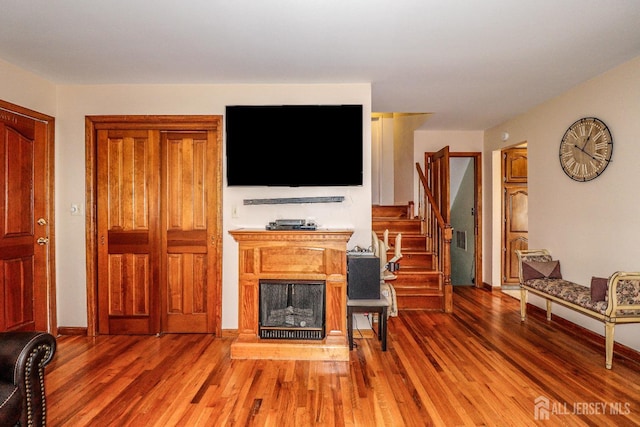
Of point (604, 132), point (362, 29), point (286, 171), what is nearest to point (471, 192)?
point (604, 132)

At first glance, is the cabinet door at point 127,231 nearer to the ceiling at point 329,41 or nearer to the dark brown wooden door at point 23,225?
the dark brown wooden door at point 23,225

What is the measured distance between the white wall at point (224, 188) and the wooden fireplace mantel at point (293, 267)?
0.39 m

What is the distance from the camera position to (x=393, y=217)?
6.11m

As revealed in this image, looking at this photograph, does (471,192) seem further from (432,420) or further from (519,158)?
(432,420)

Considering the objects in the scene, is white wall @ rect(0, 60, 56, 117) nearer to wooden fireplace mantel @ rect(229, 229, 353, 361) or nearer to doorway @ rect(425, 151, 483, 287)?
wooden fireplace mantel @ rect(229, 229, 353, 361)

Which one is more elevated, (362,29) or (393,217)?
(362,29)

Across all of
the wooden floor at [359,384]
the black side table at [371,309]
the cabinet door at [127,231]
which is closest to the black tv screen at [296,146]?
the cabinet door at [127,231]

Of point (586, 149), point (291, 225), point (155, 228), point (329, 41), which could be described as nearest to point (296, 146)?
point (291, 225)

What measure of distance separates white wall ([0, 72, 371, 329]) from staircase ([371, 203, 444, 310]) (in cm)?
143

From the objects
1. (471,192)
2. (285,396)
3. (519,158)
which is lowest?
(285,396)

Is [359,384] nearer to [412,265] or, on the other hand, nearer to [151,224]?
[151,224]

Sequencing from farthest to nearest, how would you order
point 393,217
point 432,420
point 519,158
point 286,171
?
point 393,217
point 519,158
point 286,171
point 432,420

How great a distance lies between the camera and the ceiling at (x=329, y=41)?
88.0 inches

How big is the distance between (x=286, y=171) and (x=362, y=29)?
143 centimetres
